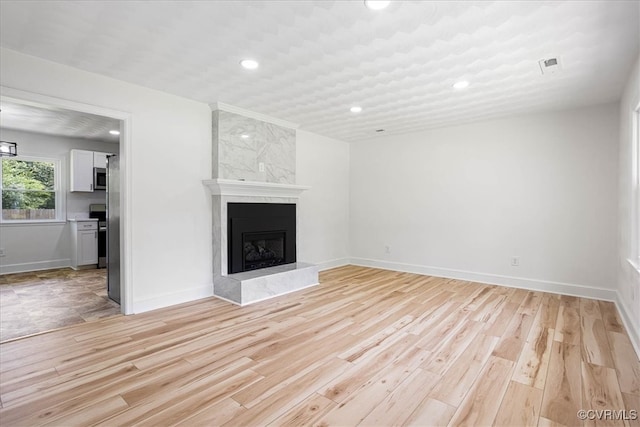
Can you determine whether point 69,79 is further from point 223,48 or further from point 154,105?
point 223,48

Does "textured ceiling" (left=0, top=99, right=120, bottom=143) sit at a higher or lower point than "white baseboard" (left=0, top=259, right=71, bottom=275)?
higher

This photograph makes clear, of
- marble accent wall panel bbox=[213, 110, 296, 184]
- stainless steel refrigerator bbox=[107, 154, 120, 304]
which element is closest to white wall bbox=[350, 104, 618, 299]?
marble accent wall panel bbox=[213, 110, 296, 184]

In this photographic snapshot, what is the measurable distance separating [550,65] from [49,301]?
19.8 feet

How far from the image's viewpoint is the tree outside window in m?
5.63

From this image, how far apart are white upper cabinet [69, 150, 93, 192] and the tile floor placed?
1.67 m

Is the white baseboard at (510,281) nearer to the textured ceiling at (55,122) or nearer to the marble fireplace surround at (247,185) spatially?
the marble fireplace surround at (247,185)

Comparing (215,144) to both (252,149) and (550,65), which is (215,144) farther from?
(550,65)

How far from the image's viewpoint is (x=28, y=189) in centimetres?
581

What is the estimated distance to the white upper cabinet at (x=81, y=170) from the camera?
597cm

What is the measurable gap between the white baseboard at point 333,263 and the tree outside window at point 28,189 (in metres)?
5.26

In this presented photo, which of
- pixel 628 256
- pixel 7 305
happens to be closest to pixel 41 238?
pixel 7 305

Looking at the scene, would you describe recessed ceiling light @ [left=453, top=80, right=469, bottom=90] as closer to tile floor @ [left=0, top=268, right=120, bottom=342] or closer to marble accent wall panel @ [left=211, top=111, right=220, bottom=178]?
marble accent wall panel @ [left=211, top=111, right=220, bottom=178]

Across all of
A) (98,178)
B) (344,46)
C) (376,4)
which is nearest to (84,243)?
(98,178)

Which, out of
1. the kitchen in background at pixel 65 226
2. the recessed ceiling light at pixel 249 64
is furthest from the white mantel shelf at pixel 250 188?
the recessed ceiling light at pixel 249 64
